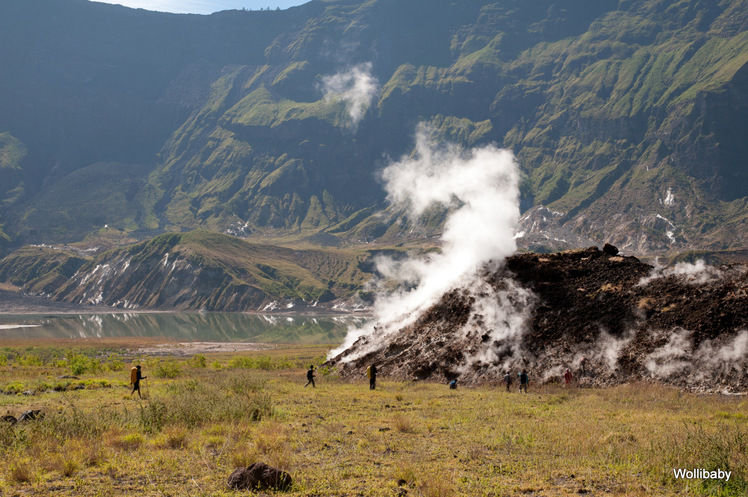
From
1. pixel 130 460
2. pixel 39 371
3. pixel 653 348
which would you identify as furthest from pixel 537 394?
pixel 39 371

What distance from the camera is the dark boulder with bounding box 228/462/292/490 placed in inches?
490

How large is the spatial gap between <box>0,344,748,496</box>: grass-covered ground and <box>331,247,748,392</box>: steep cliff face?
4.39 metres

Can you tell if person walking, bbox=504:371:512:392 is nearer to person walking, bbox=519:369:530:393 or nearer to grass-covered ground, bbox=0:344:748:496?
person walking, bbox=519:369:530:393

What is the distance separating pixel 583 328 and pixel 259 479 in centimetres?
2899

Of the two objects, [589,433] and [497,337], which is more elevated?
[497,337]

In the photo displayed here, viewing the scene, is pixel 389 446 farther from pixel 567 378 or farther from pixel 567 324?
pixel 567 324

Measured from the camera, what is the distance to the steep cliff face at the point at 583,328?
30062 mm

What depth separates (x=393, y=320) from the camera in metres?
51.4

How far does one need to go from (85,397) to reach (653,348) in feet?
107

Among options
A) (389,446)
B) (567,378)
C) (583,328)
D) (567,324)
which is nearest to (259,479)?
(389,446)

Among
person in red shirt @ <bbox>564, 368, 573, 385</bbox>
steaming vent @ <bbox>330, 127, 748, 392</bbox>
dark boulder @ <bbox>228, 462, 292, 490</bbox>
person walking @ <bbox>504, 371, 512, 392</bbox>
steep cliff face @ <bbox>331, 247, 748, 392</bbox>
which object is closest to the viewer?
dark boulder @ <bbox>228, 462, 292, 490</bbox>

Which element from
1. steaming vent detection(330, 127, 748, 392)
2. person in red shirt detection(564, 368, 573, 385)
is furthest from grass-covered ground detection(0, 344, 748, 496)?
person in red shirt detection(564, 368, 573, 385)

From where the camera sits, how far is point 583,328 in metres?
36.2

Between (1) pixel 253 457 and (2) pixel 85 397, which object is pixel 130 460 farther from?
(2) pixel 85 397
